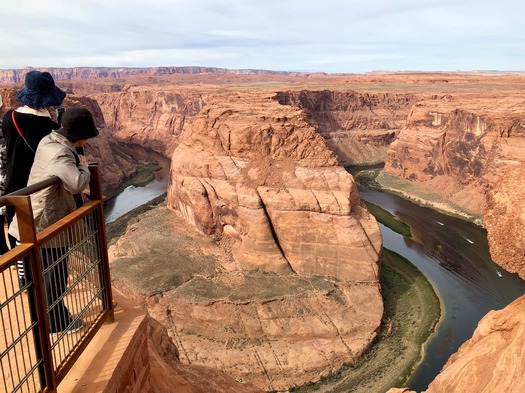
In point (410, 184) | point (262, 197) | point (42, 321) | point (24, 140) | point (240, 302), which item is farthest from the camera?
point (410, 184)

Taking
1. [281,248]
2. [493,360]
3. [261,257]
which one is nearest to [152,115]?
[281,248]

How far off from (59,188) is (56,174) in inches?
10.2

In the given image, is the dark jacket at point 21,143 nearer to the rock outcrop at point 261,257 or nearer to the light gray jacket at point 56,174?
the light gray jacket at point 56,174

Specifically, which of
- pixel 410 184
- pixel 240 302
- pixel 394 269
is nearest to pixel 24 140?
pixel 240 302

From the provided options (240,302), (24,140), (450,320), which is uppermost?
(24,140)

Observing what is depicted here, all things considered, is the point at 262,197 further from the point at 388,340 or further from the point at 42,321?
the point at 42,321

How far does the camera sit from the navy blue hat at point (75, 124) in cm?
551

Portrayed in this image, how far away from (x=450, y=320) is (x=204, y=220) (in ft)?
57.4

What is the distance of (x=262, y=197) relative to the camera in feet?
87.0

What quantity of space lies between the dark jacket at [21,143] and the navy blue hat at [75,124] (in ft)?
2.95

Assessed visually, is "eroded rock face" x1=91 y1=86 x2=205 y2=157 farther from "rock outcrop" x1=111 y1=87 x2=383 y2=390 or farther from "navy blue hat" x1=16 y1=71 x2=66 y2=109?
"navy blue hat" x1=16 y1=71 x2=66 y2=109

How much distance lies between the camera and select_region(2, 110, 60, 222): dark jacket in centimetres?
616

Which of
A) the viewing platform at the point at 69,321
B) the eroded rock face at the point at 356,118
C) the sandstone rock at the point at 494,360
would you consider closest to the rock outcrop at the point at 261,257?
the sandstone rock at the point at 494,360

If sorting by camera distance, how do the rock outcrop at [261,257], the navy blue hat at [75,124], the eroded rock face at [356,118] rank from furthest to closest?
1. the eroded rock face at [356,118]
2. the rock outcrop at [261,257]
3. the navy blue hat at [75,124]
